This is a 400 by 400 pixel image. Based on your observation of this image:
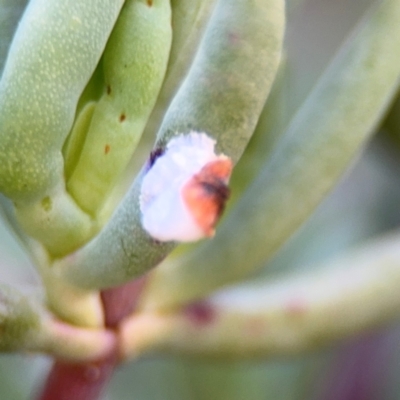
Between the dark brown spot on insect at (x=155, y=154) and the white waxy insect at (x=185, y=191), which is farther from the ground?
the dark brown spot on insect at (x=155, y=154)

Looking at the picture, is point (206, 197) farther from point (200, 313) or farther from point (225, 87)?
point (200, 313)

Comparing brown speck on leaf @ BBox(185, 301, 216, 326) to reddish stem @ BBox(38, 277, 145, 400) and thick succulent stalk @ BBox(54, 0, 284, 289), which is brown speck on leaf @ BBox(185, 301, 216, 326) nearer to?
reddish stem @ BBox(38, 277, 145, 400)

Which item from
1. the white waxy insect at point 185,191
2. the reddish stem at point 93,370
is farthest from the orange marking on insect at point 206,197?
the reddish stem at point 93,370

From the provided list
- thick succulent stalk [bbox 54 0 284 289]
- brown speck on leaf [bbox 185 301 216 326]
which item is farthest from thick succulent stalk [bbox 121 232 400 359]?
thick succulent stalk [bbox 54 0 284 289]

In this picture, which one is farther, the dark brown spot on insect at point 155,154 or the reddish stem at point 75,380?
the reddish stem at point 75,380

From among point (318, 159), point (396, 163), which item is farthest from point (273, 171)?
point (396, 163)

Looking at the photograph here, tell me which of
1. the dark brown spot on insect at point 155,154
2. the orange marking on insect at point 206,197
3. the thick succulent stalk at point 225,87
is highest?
the thick succulent stalk at point 225,87

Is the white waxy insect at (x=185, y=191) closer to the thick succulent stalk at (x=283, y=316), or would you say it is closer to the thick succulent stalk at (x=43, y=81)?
the thick succulent stalk at (x=43, y=81)

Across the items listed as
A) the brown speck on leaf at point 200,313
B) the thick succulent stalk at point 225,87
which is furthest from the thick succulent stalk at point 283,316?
the thick succulent stalk at point 225,87
